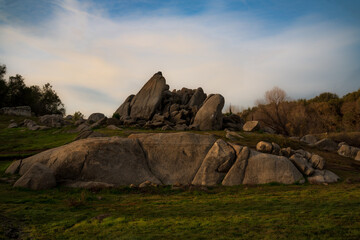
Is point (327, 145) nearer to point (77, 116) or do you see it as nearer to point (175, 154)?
point (175, 154)

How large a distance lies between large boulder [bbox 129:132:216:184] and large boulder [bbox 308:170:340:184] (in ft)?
26.4

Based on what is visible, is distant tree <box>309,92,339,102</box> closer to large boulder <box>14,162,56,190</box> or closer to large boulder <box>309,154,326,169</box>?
large boulder <box>309,154,326,169</box>

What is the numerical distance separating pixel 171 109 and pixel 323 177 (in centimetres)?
2924

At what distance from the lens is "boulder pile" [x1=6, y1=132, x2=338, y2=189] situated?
20188mm

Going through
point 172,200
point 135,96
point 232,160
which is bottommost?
point 172,200

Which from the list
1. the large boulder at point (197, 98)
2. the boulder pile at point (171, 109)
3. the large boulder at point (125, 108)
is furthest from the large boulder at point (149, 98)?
the large boulder at point (197, 98)

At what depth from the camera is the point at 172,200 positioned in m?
15.4

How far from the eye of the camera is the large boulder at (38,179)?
17.9m

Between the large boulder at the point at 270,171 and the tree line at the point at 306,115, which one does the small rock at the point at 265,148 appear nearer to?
the large boulder at the point at 270,171

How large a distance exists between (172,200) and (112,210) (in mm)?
3408

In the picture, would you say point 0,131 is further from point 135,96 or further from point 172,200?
point 172,200

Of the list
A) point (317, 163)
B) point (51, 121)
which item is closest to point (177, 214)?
point (317, 163)

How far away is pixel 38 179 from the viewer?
18125mm

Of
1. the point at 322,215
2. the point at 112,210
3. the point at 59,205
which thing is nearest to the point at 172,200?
the point at 112,210
